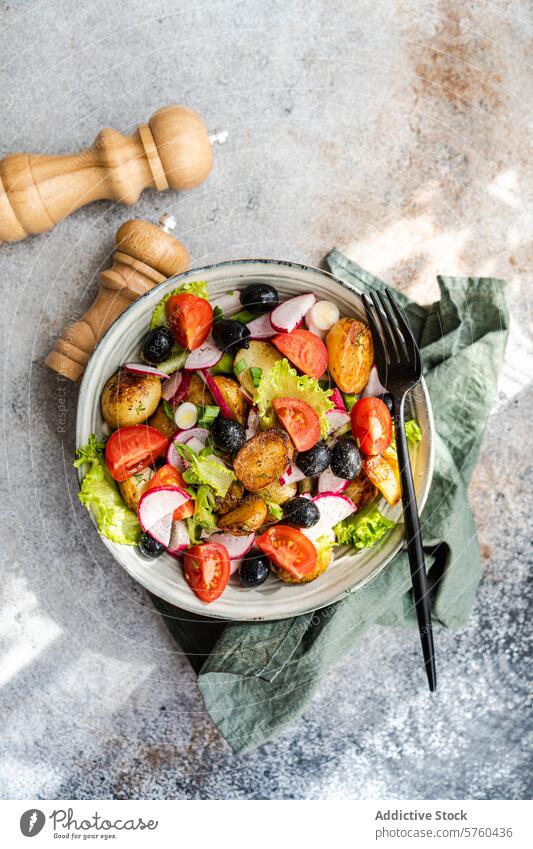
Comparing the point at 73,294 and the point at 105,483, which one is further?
the point at 73,294

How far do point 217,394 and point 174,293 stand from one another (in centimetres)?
15

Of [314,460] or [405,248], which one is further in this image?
[405,248]

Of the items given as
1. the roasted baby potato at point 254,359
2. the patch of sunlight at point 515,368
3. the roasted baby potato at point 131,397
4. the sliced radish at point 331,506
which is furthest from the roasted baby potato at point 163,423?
the patch of sunlight at point 515,368

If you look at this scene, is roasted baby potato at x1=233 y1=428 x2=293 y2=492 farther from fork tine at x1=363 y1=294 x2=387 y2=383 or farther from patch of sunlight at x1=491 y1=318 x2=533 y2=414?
patch of sunlight at x1=491 y1=318 x2=533 y2=414

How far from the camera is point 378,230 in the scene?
3.54 feet

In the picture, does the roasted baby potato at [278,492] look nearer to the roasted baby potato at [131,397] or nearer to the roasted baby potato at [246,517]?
the roasted baby potato at [246,517]

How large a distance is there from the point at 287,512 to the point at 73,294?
50 cm

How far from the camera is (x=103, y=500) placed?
91 cm

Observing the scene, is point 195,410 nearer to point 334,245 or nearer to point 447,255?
point 334,245

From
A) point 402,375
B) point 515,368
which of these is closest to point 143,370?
point 402,375

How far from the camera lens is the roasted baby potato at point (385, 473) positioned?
3.01 feet

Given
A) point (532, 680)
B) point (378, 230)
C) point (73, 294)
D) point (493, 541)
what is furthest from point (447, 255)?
point (532, 680)

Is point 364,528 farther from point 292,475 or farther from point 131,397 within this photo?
point 131,397

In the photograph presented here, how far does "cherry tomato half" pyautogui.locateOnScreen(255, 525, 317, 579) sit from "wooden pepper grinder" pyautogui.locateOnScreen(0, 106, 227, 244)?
0.54 meters
